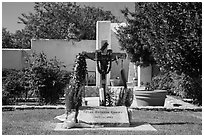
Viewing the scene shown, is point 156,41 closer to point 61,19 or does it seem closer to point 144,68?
point 144,68

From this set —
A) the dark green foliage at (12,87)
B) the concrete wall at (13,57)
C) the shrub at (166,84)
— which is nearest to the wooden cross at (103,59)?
the dark green foliage at (12,87)

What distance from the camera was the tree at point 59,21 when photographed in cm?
3284

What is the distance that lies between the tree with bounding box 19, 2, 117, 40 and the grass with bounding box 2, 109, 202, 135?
2146 centimetres

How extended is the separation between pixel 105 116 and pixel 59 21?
87.0 ft

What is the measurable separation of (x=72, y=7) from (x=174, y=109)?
24.8 meters

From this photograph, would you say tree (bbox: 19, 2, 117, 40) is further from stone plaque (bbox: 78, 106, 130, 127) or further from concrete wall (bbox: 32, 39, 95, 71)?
stone plaque (bbox: 78, 106, 130, 127)

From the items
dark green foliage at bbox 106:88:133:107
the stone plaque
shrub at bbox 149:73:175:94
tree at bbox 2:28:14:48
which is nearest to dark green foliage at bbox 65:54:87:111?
the stone plaque

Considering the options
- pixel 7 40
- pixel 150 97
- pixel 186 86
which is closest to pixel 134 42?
pixel 186 86

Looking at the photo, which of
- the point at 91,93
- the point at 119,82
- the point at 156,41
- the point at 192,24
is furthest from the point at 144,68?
the point at 192,24

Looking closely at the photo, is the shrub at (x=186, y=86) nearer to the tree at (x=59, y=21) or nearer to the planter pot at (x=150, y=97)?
the planter pot at (x=150, y=97)

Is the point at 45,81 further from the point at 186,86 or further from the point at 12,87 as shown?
the point at 186,86

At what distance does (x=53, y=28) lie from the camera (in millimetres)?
33219

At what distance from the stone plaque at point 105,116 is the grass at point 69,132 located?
60 centimetres

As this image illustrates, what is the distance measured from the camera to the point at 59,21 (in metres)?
33.8
